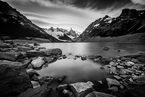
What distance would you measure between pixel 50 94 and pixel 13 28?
377ft

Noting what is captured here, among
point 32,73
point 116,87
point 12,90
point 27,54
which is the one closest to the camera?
point 12,90

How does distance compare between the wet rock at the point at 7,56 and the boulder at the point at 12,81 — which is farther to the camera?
the wet rock at the point at 7,56

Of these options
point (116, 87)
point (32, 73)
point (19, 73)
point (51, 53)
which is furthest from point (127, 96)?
point (51, 53)

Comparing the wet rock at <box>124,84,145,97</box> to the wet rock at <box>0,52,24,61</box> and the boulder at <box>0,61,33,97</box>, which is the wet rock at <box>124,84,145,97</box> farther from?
the wet rock at <box>0,52,24,61</box>

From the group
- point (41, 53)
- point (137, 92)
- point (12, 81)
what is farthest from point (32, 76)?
point (41, 53)

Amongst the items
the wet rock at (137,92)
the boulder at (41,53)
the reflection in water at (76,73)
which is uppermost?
the wet rock at (137,92)

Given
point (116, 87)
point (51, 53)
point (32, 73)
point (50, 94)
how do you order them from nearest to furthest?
1. point (50, 94)
2. point (116, 87)
3. point (32, 73)
4. point (51, 53)

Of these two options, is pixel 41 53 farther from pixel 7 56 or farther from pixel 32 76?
pixel 32 76

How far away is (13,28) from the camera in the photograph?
81250 mm

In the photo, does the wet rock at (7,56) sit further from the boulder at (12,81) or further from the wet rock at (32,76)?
the boulder at (12,81)

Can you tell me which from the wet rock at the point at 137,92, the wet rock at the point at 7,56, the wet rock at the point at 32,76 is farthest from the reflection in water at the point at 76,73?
the wet rock at the point at 7,56

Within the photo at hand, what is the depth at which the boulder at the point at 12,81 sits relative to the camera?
2082mm

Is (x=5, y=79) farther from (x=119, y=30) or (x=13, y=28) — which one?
(x=13, y=28)

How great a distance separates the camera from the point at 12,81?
231cm
